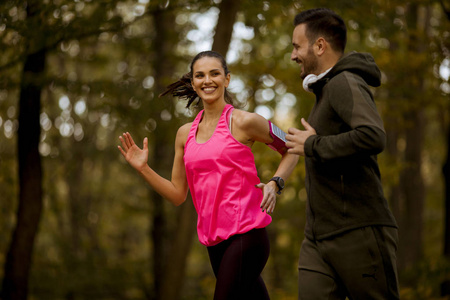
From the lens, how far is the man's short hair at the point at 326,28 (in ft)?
10.1

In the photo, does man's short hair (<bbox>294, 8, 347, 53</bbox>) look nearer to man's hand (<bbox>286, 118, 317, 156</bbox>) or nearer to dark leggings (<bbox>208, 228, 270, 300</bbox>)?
man's hand (<bbox>286, 118, 317, 156</bbox>)

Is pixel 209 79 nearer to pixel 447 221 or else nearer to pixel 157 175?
pixel 157 175

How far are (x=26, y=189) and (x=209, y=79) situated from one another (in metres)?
5.66

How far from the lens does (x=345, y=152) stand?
8.88 feet

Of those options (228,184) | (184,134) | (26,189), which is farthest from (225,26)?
(228,184)

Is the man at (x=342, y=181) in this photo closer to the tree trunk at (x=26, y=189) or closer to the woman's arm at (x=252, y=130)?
the woman's arm at (x=252, y=130)

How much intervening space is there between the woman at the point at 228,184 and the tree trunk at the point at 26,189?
533 centimetres

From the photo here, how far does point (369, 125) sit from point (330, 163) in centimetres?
32

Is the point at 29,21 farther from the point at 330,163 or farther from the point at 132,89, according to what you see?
the point at 330,163

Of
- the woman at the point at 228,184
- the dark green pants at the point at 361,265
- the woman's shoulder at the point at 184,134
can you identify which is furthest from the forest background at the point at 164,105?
the dark green pants at the point at 361,265

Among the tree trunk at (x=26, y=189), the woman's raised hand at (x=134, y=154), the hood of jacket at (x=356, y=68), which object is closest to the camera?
the hood of jacket at (x=356, y=68)

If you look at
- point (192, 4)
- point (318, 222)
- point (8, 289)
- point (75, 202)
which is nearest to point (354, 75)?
point (318, 222)

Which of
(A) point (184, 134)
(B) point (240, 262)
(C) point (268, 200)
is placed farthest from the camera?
(A) point (184, 134)

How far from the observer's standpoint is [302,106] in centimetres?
1059
